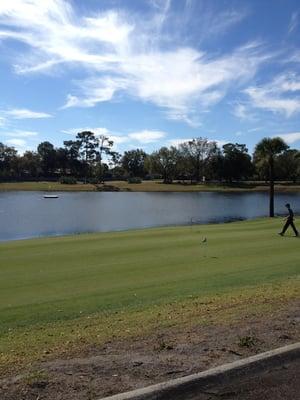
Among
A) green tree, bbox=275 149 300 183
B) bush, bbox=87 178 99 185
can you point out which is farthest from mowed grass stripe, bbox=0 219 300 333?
bush, bbox=87 178 99 185

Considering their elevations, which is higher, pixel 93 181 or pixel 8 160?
pixel 8 160

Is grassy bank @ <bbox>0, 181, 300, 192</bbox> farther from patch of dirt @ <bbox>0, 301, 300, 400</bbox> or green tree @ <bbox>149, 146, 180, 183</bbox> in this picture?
patch of dirt @ <bbox>0, 301, 300, 400</bbox>

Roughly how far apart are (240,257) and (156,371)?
12.2 metres

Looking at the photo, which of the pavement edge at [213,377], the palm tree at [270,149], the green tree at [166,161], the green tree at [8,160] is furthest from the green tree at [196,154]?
the pavement edge at [213,377]

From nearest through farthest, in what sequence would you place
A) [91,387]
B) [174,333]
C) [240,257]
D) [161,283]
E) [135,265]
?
[91,387] → [174,333] → [161,283] → [135,265] → [240,257]

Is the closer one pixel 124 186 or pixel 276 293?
pixel 276 293

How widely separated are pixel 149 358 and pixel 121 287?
21.2 feet

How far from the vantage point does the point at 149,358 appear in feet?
20.2

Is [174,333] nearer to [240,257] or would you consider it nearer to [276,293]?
[276,293]

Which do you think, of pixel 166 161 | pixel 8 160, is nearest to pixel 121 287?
pixel 166 161

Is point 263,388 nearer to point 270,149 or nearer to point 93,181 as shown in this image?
point 270,149

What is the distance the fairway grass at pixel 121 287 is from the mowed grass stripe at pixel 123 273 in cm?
2

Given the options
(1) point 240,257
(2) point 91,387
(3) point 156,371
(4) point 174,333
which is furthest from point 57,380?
(1) point 240,257

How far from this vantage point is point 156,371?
5711 mm
